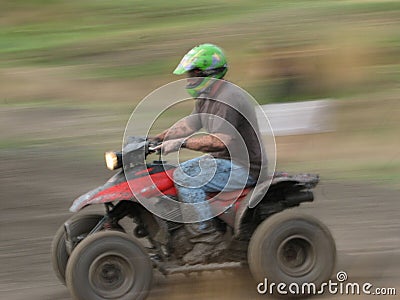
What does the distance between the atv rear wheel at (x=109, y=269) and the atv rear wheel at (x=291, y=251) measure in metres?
0.77

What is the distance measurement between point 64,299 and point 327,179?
13.2 feet

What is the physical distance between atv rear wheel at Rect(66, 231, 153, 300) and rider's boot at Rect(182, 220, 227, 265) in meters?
0.37

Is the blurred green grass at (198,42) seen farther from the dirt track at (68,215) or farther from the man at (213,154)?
the man at (213,154)

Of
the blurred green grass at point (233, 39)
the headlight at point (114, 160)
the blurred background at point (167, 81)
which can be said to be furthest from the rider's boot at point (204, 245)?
the blurred green grass at point (233, 39)

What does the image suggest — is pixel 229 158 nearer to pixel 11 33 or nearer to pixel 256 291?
pixel 256 291

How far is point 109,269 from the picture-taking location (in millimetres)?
5406

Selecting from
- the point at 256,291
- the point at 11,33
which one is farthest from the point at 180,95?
the point at 11,33

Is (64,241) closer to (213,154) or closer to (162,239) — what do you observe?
(162,239)

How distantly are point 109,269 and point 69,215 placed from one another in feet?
8.14

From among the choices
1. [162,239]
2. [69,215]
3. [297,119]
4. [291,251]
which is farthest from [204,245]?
[297,119]

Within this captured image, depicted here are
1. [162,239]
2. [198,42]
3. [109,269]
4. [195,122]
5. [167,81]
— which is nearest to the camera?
[109,269]

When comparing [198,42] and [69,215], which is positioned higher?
[198,42]

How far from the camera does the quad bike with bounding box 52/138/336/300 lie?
534 cm

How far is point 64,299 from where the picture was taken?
5938 millimetres
